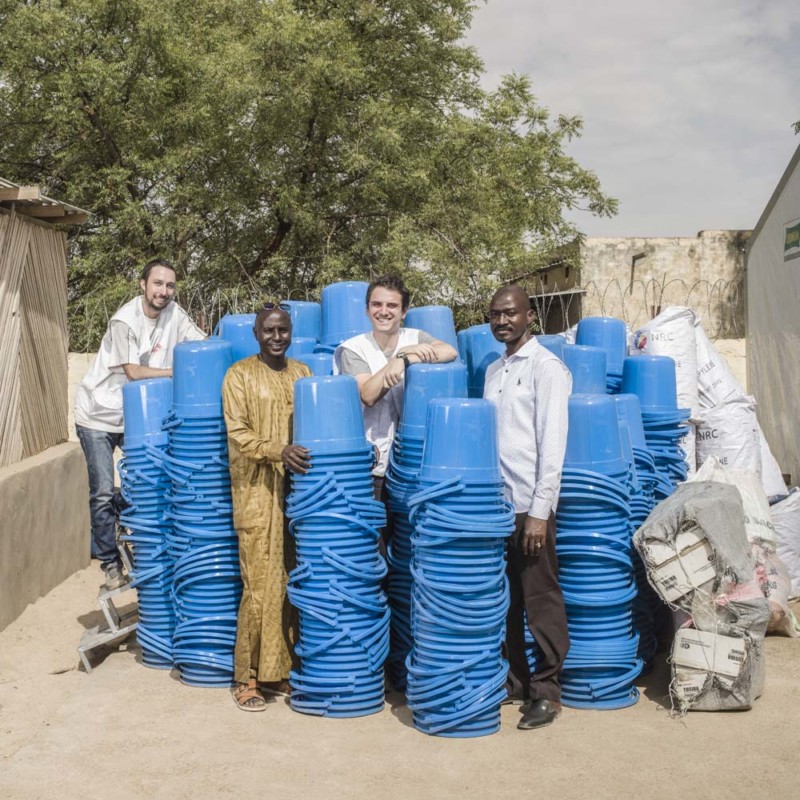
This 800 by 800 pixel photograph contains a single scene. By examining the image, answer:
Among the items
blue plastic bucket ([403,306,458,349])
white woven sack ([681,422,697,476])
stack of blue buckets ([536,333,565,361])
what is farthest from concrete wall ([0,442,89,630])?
white woven sack ([681,422,697,476])

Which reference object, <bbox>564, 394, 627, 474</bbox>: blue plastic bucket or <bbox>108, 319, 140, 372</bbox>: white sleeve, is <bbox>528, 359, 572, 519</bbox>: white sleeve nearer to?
<bbox>564, 394, 627, 474</bbox>: blue plastic bucket

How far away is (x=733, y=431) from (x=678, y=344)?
29.8 inches

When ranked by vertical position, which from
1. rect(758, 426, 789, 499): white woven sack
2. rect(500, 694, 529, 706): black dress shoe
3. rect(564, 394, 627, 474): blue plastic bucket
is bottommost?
rect(500, 694, 529, 706): black dress shoe

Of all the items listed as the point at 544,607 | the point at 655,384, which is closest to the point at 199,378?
the point at 544,607

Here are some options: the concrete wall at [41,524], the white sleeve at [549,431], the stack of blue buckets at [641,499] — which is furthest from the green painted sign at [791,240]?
the concrete wall at [41,524]

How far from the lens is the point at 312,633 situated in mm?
4242

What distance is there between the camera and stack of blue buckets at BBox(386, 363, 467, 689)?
4.38 meters

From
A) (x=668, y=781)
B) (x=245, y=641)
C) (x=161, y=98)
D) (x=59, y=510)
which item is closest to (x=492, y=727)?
(x=668, y=781)

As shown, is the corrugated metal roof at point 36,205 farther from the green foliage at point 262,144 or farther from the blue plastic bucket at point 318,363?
the green foliage at point 262,144

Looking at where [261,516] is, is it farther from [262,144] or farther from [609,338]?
[262,144]

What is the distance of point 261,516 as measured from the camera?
438 cm

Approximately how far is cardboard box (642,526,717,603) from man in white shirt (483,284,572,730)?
1.54 feet

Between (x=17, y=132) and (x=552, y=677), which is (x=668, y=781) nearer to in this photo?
(x=552, y=677)

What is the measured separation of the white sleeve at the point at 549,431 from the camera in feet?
13.2
